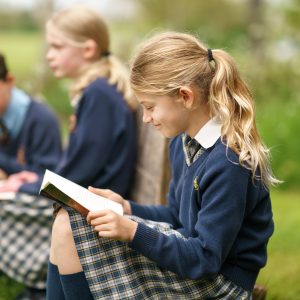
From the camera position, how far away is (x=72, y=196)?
83.9 inches

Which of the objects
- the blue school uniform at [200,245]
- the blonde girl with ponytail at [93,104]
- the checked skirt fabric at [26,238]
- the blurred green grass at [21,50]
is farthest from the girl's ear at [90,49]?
the blurred green grass at [21,50]

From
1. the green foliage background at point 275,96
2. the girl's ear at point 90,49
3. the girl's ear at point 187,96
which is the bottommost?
the green foliage background at point 275,96

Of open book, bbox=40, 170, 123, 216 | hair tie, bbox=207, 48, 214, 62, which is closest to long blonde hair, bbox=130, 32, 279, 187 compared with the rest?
hair tie, bbox=207, 48, 214, 62

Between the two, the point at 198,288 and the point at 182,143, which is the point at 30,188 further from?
the point at 198,288

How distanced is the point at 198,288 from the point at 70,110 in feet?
21.4

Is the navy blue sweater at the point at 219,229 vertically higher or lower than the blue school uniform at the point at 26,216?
higher

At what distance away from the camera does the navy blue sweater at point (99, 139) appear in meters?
3.23

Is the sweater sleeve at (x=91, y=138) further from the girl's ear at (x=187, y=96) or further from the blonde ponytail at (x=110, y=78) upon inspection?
the girl's ear at (x=187, y=96)

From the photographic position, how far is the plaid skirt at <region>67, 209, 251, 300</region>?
7.19 ft

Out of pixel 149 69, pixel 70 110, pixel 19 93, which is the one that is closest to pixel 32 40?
pixel 70 110

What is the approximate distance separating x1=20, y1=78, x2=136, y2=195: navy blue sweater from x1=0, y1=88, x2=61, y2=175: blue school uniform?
29 centimetres

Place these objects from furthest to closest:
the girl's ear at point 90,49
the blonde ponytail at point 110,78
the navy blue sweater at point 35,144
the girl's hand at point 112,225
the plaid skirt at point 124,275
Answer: the navy blue sweater at point 35,144 < the girl's ear at point 90,49 < the blonde ponytail at point 110,78 < the plaid skirt at point 124,275 < the girl's hand at point 112,225

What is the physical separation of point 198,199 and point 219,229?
17 centimetres

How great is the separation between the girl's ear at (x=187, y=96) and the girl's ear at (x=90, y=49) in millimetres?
1309
